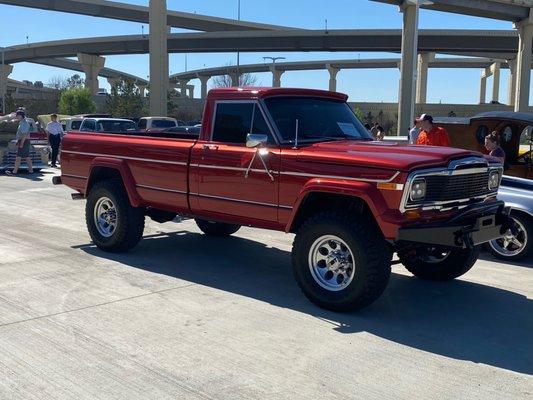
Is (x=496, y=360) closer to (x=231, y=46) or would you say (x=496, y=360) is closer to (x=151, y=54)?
(x=151, y=54)

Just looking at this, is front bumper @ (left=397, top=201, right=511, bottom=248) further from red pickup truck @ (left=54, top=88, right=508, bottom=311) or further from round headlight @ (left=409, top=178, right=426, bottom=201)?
round headlight @ (left=409, top=178, right=426, bottom=201)

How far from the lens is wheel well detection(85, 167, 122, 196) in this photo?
7754mm

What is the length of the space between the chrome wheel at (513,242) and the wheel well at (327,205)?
3.10 metres

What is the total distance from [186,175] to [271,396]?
338 centimetres

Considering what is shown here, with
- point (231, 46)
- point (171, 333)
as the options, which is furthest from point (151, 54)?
point (171, 333)

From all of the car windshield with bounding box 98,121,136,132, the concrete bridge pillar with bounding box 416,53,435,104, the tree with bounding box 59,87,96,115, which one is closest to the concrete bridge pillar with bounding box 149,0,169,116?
the tree with bounding box 59,87,96,115

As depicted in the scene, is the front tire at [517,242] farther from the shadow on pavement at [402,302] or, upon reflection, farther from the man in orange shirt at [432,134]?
the man in orange shirt at [432,134]

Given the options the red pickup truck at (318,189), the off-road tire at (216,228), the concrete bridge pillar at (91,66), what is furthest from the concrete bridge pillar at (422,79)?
the red pickup truck at (318,189)

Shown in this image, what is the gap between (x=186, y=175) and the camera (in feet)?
22.1

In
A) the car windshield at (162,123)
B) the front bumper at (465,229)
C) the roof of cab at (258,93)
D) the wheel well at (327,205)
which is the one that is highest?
the roof of cab at (258,93)

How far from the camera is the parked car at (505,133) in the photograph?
9.77m

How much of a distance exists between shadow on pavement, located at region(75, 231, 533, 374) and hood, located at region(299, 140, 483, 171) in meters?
1.39

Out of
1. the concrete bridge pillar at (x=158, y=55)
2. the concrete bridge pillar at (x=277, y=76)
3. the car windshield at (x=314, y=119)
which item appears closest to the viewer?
the car windshield at (x=314, y=119)

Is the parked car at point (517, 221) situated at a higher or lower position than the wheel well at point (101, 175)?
lower
